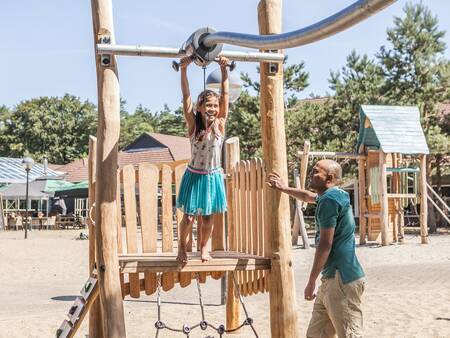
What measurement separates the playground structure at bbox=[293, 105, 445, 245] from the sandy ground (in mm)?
1950

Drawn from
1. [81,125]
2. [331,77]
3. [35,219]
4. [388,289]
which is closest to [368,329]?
[388,289]

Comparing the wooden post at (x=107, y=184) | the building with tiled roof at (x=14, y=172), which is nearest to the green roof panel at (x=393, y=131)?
the wooden post at (x=107, y=184)

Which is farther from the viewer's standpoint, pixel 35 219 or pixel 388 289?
pixel 35 219

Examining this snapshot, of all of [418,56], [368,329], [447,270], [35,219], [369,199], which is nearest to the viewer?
[368,329]

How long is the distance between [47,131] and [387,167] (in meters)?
49.2

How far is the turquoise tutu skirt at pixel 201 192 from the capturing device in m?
5.41

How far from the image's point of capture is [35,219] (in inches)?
1328

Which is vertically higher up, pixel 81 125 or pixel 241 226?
pixel 81 125

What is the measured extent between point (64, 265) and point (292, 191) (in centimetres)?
1156

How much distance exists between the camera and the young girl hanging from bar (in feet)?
17.7

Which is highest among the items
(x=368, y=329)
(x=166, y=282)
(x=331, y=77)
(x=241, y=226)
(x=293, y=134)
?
(x=331, y=77)

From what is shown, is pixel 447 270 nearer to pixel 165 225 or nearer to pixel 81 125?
pixel 165 225

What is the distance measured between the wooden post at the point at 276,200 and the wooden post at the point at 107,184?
3.99ft

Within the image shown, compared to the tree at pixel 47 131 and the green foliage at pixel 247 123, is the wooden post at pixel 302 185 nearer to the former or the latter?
the green foliage at pixel 247 123
